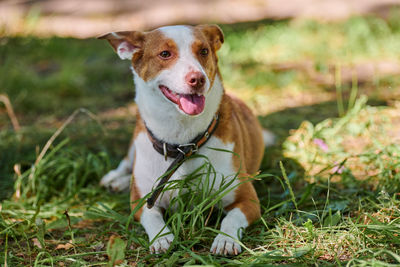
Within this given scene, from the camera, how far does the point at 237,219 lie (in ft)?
8.09

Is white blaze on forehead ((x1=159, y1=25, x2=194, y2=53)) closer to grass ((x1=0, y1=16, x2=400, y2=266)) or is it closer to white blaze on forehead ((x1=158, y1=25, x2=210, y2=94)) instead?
white blaze on forehead ((x1=158, y1=25, x2=210, y2=94))

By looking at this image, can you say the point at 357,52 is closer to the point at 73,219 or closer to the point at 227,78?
the point at 227,78

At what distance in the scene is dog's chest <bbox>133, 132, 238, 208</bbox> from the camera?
2.61m

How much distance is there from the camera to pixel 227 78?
575 centimetres

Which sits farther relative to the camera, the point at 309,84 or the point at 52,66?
the point at 52,66

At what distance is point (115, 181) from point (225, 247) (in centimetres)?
139

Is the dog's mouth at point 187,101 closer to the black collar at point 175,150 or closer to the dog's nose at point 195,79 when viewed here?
the dog's nose at point 195,79

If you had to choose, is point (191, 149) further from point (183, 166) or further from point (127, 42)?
point (127, 42)

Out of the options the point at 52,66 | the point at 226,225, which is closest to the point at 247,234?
the point at 226,225

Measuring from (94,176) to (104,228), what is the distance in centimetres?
84

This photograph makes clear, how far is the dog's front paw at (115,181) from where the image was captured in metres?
3.34

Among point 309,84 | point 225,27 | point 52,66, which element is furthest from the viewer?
point 225,27

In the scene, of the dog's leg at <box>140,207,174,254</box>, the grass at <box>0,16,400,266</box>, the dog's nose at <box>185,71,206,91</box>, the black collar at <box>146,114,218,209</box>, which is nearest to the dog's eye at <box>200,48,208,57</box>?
the dog's nose at <box>185,71,206,91</box>

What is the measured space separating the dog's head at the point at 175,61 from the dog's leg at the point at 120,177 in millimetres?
948
